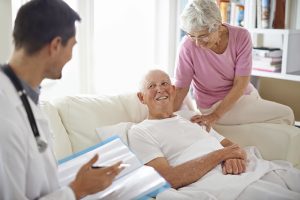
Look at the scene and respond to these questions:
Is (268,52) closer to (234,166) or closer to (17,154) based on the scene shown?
(234,166)

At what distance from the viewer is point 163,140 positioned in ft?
6.84

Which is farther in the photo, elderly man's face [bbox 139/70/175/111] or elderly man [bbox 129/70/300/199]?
elderly man's face [bbox 139/70/175/111]

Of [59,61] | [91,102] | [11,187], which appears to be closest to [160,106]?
[91,102]

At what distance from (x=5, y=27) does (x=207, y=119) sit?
1.20 metres

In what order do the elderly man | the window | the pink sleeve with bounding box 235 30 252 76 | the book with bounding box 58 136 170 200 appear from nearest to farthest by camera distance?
1. the book with bounding box 58 136 170 200
2. the elderly man
3. the pink sleeve with bounding box 235 30 252 76
4. the window

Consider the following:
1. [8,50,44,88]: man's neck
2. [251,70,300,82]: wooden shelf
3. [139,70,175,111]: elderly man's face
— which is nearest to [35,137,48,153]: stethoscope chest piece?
[8,50,44,88]: man's neck

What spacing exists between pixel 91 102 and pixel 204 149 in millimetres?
662

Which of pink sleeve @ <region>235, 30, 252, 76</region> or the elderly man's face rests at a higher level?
pink sleeve @ <region>235, 30, 252, 76</region>

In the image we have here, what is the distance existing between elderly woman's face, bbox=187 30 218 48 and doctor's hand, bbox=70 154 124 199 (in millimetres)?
1189

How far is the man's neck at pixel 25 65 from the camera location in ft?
3.77

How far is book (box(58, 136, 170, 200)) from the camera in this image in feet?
5.47

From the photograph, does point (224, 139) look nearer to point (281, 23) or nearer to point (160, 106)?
point (160, 106)

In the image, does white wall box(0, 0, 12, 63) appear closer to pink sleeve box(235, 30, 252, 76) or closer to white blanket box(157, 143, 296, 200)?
white blanket box(157, 143, 296, 200)

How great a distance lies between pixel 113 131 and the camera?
6.98 feet
